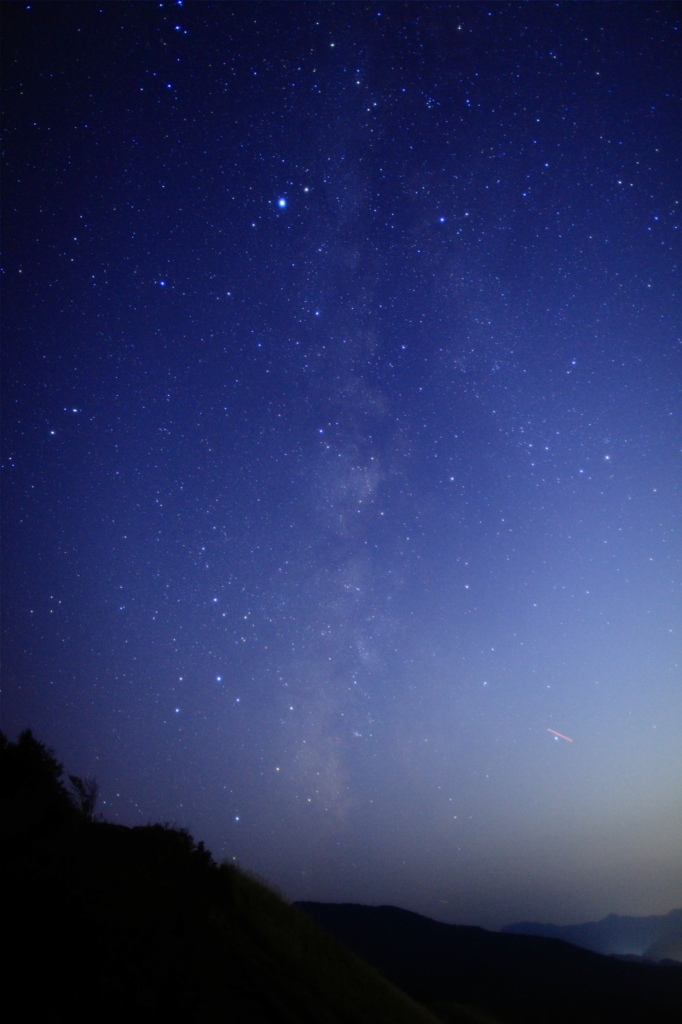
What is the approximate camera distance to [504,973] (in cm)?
4072

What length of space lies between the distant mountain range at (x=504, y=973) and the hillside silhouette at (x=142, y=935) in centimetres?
1331

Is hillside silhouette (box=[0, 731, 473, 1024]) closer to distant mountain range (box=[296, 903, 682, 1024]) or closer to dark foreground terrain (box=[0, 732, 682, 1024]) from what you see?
dark foreground terrain (box=[0, 732, 682, 1024])

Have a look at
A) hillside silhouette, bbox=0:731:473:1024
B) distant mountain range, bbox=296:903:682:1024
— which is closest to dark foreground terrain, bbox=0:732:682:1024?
hillside silhouette, bbox=0:731:473:1024

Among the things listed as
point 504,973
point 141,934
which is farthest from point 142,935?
point 504,973

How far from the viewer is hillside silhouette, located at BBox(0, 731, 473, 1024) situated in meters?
4.94

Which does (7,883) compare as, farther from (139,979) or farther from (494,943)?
(494,943)

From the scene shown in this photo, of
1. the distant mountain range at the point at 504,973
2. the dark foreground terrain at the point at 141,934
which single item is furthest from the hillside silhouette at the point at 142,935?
the distant mountain range at the point at 504,973

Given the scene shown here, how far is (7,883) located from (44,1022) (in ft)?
5.97

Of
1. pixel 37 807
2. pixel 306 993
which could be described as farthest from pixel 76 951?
pixel 37 807

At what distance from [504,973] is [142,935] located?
4934 centimetres

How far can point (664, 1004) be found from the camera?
34312mm

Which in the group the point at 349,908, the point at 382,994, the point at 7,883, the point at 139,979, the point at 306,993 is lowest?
the point at 349,908

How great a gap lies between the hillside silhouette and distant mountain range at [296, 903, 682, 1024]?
1331cm

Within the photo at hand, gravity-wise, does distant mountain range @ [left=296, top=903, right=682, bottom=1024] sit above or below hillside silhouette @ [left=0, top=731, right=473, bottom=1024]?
below
